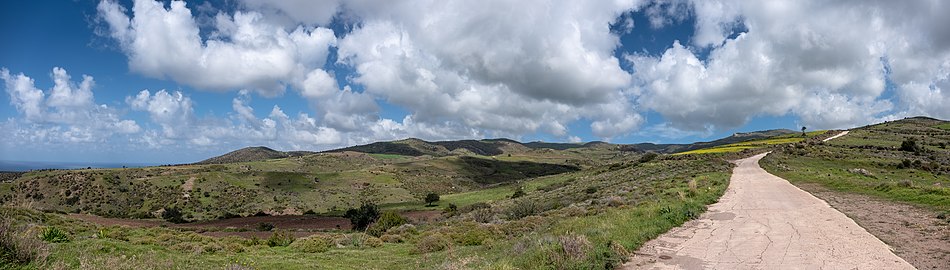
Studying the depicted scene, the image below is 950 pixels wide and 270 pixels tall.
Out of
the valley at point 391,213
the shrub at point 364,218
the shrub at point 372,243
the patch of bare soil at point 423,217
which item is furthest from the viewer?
the patch of bare soil at point 423,217

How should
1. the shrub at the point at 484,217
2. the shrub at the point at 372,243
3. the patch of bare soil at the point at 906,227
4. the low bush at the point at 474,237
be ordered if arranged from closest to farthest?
the patch of bare soil at the point at 906,227 → the low bush at the point at 474,237 → the shrub at the point at 372,243 → the shrub at the point at 484,217

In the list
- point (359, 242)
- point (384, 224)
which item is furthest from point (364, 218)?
point (359, 242)

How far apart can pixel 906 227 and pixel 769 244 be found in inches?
209

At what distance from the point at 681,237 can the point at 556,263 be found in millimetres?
5235

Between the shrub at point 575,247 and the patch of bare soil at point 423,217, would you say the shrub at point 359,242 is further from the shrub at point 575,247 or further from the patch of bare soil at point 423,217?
the patch of bare soil at point 423,217

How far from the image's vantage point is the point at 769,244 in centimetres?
1088

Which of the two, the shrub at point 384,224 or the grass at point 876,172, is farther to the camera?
the shrub at point 384,224

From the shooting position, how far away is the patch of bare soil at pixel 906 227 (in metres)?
9.33

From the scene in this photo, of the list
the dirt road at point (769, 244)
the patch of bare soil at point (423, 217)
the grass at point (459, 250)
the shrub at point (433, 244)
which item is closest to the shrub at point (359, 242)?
the grass at point (459, 250)

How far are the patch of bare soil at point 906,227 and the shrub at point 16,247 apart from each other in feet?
58.4

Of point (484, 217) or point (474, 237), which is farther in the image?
point (484, 217)

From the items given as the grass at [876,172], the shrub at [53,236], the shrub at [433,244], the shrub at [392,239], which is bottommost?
the shrub at [392,239]

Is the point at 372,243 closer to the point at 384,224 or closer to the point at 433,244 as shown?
the point at 433,244

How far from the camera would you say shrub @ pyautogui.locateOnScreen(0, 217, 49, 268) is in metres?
8.80
